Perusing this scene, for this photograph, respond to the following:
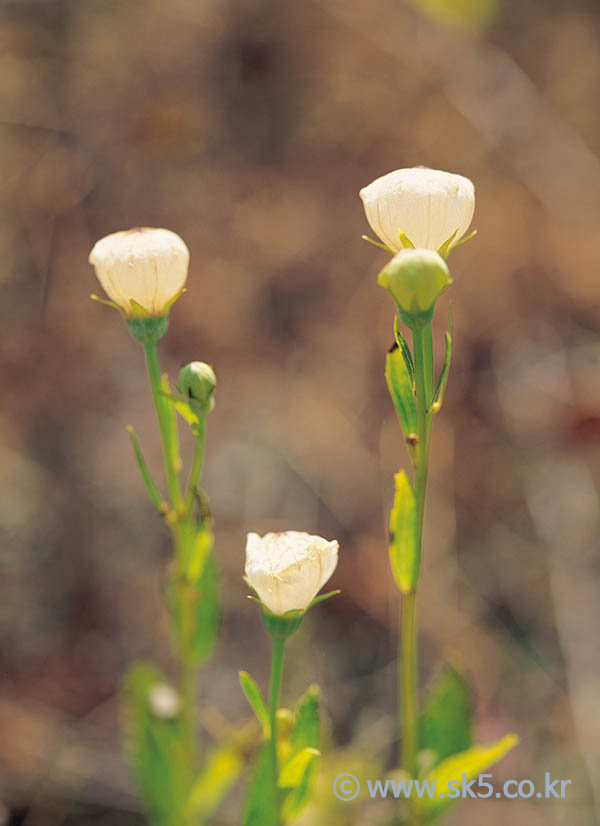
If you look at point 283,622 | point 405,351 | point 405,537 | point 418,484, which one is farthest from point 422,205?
point 283,622

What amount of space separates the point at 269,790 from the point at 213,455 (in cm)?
157

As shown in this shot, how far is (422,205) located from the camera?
1305mm

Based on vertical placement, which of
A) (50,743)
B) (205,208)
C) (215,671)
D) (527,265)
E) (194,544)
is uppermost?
(205,208)

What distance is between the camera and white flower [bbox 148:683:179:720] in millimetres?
1980

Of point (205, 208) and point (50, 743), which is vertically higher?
point (205, 208)

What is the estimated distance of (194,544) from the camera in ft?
5.58

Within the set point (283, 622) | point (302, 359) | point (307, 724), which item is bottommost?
point (307, 724)

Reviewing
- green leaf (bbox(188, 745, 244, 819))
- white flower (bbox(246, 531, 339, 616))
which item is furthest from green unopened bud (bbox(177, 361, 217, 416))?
green leaf (bbox(188, 745, 244, 819))

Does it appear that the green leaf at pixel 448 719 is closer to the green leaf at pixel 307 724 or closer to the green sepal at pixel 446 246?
the green leaf at pixel 307 724

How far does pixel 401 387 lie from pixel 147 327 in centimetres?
50

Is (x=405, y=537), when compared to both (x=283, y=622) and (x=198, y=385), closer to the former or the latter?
(x=283, y=622)

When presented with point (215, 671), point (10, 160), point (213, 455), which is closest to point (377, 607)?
point (215, 671)

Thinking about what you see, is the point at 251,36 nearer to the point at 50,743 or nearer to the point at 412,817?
the point at 50,743

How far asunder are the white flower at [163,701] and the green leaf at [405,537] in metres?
0.81
